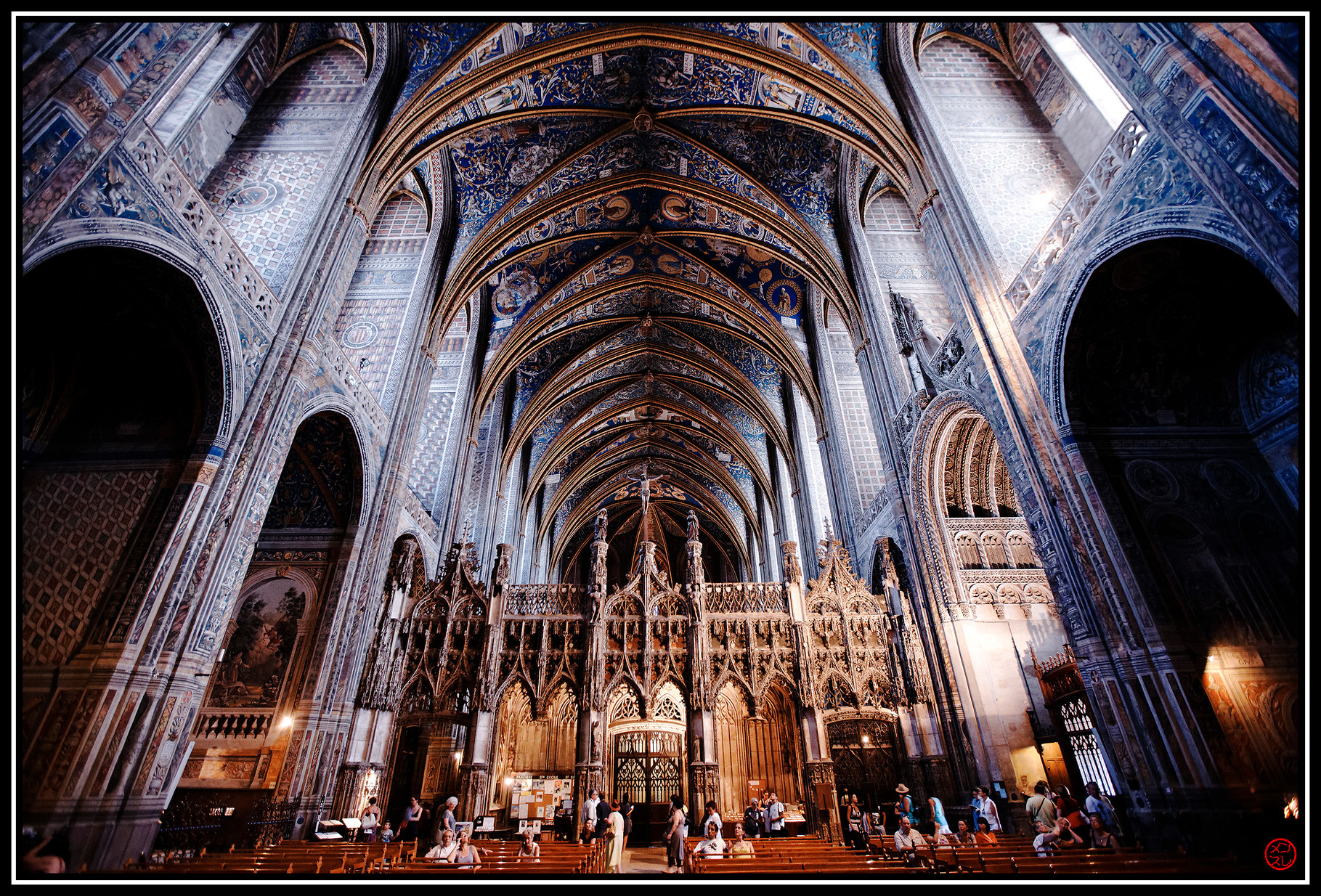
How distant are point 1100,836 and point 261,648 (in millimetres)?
12358

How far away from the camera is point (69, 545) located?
20.2 ft

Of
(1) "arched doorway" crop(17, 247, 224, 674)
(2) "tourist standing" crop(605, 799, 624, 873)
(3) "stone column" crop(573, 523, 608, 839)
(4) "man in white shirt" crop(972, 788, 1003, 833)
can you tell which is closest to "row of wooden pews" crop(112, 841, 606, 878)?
(2) "tourist standing" crop(605, 799, 624, 873)

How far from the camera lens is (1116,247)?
6270 millimetres

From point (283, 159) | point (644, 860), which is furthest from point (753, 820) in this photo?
point (283, 159)

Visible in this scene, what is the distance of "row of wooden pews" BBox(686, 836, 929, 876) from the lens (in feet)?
15.1

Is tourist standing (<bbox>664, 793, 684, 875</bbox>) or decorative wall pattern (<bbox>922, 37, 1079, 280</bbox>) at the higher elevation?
decorative wall pattern (<bbox>922, 37, 1079, 280</bbox>)

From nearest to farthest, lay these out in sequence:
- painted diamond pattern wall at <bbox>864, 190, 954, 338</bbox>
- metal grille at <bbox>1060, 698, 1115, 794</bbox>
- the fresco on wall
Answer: metal grille at <bbox>1060, 698, 1115, 794</bbox>
the fresco on wall
painted diamond pattern wall at <bbox>864, 190, 954, 338</bbox>

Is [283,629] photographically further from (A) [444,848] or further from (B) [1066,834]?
(B) [1066,834]

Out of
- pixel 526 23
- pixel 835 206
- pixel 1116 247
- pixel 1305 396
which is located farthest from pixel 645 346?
pixel 1305 396

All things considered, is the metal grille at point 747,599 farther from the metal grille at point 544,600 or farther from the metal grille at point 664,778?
the metal grille at point 664,778

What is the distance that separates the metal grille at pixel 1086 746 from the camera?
8922 millimetres

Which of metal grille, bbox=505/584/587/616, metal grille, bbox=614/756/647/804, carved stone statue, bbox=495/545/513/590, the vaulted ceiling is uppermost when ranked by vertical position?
the vaulted ceiling

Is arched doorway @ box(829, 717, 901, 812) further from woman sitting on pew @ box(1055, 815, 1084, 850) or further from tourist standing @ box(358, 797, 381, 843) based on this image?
tourist standing @ box(358, 797, 381, 843)

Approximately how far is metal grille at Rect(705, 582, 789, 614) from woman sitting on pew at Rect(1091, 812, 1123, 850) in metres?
6.27
